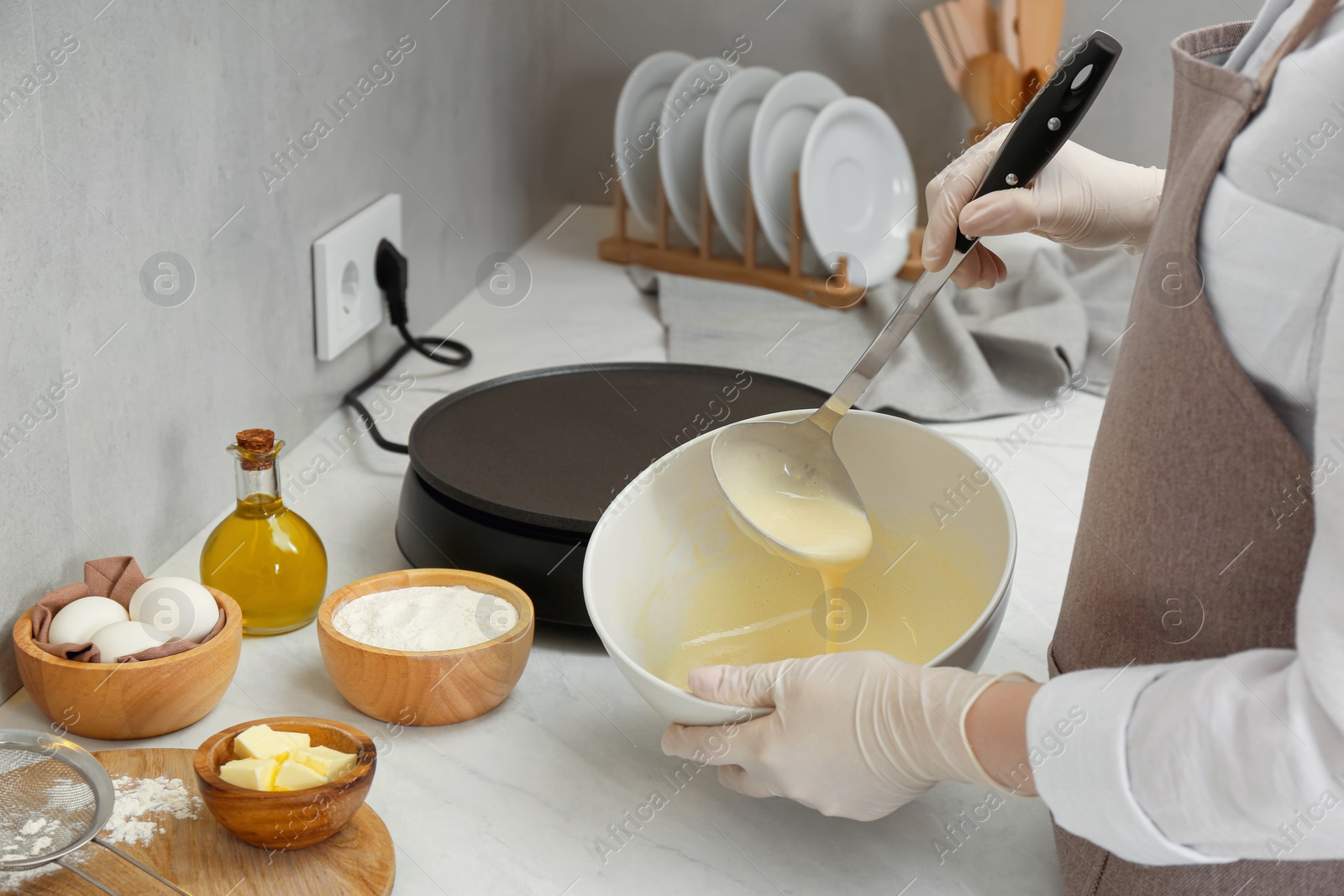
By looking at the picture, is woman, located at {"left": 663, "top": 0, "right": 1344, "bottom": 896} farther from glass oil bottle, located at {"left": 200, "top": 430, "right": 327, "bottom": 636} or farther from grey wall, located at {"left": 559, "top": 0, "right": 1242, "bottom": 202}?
grey wall, located at {"left": 559, "top": 0, "right": 1242, "bottom": 202}

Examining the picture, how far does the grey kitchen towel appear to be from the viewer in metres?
1.29

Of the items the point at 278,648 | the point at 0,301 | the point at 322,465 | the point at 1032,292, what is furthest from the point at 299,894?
the point at 1032,292

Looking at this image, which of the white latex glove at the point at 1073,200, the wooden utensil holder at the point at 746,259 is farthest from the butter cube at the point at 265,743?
the wooden utensil holder at the point at 746,259

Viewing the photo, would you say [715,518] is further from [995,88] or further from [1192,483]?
[995,88]

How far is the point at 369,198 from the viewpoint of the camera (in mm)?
1249

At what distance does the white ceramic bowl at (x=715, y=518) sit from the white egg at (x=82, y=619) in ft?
0.95

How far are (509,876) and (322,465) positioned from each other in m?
0.57

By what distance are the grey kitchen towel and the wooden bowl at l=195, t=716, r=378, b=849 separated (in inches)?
28.2

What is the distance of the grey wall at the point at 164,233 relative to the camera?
71cm

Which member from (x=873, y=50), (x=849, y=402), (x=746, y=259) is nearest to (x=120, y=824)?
(x=849, y=402)

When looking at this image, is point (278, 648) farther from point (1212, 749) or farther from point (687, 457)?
point (1212, 749)

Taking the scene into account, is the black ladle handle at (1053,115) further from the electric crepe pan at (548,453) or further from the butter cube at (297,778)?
the butter cube at (297,778)

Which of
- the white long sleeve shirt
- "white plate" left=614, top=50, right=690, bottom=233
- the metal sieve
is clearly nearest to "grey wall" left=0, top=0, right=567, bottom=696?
the metal sieve

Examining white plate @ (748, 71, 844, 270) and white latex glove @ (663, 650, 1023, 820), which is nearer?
white latex glove @ (663, 650, 1023, 820)
